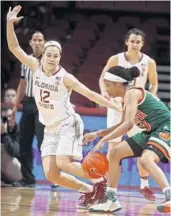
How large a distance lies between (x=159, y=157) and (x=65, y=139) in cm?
92

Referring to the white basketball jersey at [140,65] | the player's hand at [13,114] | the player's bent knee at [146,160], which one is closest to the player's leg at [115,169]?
the player's bent knee at [146,160]

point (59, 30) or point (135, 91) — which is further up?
point (59, 30)

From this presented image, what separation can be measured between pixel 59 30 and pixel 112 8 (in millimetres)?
1674

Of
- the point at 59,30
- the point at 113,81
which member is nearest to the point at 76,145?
the point at 113,81

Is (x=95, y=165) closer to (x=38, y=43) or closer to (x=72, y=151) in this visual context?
(x=72, y=151)

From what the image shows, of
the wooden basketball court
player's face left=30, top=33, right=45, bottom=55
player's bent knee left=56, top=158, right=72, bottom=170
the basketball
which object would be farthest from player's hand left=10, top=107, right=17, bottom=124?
the basketball

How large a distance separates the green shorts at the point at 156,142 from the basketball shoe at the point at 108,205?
0.45 metres

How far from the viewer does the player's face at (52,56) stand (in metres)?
6.51

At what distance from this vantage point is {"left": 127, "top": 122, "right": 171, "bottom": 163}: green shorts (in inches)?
243

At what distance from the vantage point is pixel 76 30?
14625mm

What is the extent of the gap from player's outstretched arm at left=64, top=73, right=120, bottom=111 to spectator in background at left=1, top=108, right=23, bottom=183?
248 centimetres

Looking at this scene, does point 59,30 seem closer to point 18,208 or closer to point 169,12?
point 169,12

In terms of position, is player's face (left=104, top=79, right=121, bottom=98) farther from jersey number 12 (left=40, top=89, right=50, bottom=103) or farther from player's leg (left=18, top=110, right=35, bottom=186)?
player's leg (left=18, top=110, right=35, bottom=186)

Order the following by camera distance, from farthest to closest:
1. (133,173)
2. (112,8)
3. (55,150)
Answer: (112,8), (133,173), (55,150)
